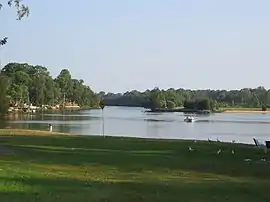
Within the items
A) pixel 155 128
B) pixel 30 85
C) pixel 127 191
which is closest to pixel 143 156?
pixel 127 191

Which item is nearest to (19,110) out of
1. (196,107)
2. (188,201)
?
(196,107)

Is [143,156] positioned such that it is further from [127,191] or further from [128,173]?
[127,191]

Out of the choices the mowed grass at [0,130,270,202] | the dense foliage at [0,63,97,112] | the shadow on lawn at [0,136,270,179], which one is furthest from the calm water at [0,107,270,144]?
the dense foliage at [0,63,97,112]

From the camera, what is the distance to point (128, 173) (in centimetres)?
1858

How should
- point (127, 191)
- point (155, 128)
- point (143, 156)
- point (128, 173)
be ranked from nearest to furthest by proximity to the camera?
point (127, 191), point (128, 173), point (143, 156), point (155, 128)

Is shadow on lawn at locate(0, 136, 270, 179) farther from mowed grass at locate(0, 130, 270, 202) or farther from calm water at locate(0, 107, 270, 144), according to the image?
calm water at locate(0, 107, 270, 144)

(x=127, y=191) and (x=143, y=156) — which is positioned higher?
(x=143, y=156)

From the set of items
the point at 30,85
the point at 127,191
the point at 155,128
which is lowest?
the point at 127,191

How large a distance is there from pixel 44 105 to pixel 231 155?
16167 cm

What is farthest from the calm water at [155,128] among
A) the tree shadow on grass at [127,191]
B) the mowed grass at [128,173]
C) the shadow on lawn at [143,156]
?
the tree shadow on grass at [127,191]

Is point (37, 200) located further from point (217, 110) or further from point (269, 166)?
point (217, 110)

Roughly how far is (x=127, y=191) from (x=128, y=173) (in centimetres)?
446

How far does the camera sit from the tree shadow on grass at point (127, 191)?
12.9m

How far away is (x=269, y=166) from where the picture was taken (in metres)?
22.1
